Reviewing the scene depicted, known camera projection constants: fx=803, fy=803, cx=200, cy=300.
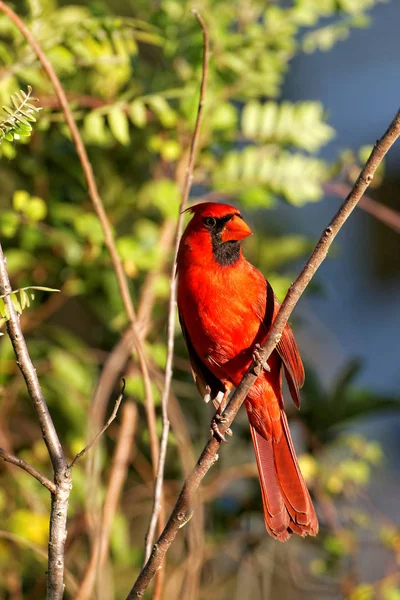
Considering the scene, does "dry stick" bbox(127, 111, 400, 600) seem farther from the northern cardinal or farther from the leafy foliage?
the northern cardinal

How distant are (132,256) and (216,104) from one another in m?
0.58

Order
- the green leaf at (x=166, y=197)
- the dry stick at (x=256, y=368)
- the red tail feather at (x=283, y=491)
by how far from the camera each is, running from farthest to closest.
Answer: the green leaf at (x=166, y=197) < the red tail feather at (x=283, y=491) < the dry stick at (x=256, y=368)

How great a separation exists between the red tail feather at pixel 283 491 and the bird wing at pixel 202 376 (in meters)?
0.17

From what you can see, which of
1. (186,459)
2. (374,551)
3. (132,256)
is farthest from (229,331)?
(374,551)

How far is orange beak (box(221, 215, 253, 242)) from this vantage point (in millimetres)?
2051

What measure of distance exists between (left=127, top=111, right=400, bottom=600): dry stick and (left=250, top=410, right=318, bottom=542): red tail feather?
60 centimetres

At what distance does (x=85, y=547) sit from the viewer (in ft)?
9.12

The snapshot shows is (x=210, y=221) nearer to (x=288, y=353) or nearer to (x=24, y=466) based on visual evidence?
(x=288, y=353)

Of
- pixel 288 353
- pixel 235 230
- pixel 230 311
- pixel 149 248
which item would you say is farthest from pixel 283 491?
pixel 149 248

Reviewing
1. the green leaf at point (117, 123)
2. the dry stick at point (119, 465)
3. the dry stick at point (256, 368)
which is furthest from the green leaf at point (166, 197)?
the dry stick at point (256, 368)

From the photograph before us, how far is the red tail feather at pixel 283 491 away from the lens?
192cm

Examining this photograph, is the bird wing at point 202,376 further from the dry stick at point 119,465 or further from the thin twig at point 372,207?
the thin twig at point 372,207

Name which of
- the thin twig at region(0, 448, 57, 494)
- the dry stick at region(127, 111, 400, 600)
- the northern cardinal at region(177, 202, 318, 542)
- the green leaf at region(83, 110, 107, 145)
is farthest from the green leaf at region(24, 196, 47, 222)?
the thin twig at region(0, 448, 57, 494)

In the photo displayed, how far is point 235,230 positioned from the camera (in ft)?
6.79
